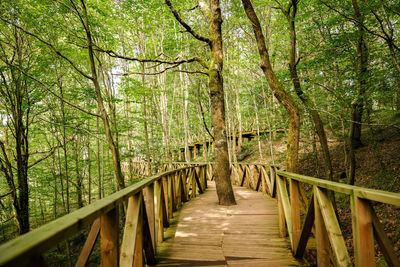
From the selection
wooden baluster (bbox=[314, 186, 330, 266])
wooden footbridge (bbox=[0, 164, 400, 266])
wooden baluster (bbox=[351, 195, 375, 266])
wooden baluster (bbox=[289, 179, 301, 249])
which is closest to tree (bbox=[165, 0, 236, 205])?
wooden footbridge (bbox=[0, 164, 400, 266])

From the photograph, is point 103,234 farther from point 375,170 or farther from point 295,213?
point 375,170

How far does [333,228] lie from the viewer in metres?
1.74

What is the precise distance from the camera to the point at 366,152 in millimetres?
9367

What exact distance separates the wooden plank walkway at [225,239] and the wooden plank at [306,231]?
0.12m

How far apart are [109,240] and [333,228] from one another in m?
1.76

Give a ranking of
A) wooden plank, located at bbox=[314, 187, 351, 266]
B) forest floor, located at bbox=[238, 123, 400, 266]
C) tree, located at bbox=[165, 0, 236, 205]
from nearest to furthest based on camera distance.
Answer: wooden plank, located at bbox=[314, 187, 351, 266] → tree, located at bbox=[165, 0, 236, 205] → forest floor, located at bbox=[238, 123, 400, 266]

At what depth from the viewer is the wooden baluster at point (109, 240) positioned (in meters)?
1.40

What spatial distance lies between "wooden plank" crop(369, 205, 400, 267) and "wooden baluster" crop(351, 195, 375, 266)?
0.03 m

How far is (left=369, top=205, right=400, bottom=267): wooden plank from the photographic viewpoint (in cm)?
129

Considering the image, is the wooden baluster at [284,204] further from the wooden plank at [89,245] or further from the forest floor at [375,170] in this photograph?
the forest floor at [375,170]

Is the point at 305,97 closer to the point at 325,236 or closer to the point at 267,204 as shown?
the point at 267,204

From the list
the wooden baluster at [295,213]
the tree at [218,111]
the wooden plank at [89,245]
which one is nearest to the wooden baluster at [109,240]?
the wooden plank at [89,245]

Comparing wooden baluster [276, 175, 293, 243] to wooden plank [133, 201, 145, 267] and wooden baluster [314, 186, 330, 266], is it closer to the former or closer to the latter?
wooden baluster [314, 186, 330, 266]

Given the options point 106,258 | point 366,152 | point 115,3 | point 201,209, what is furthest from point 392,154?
point 115,3
